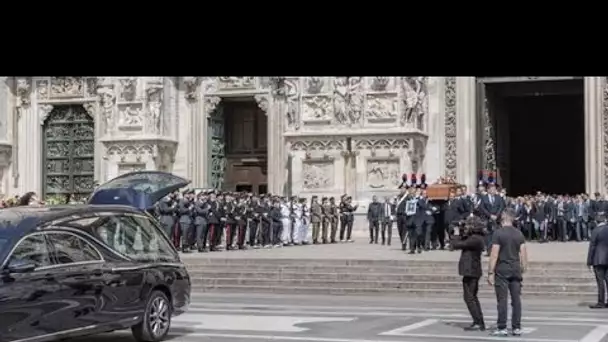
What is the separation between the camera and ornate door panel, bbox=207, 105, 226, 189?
36375mm

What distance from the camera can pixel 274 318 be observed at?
15.6 meters

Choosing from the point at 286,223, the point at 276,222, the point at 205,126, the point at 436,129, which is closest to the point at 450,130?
the point at 436,129

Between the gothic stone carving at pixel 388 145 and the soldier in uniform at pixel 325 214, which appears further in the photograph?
the gothic stone carving at pixel 388 145

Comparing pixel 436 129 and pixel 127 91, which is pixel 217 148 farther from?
pixel 436 129

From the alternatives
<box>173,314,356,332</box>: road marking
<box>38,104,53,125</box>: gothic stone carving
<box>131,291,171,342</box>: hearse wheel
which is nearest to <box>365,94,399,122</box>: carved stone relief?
<box>38,104,53,125</box>: gothic stone carving

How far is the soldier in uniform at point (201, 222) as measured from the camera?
26562 millimetres

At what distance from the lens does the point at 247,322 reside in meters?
15.0

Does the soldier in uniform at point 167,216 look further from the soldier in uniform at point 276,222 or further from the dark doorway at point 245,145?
the dark doorway at point 245,145

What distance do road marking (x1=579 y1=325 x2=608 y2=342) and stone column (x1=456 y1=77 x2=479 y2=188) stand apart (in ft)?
62.1

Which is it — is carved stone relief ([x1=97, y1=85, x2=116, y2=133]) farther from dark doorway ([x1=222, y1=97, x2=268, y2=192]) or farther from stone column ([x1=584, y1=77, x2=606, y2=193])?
stone column ([x1=584, y1=77, x2=606, y2=193])

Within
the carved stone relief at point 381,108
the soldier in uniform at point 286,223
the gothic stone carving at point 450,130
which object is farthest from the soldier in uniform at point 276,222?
the gothic stone carving at point 450,130

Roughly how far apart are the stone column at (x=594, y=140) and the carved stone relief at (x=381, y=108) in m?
6.30
